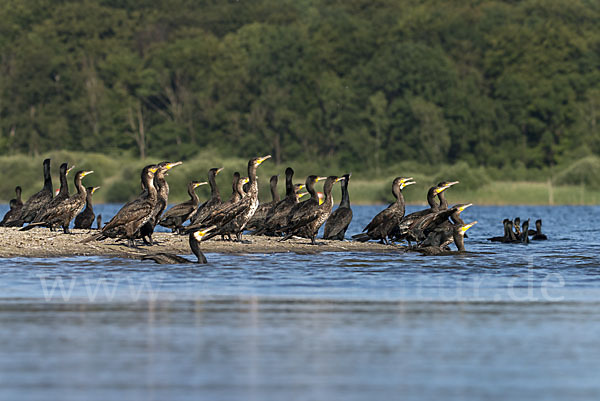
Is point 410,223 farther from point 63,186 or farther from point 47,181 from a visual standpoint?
point 47,181

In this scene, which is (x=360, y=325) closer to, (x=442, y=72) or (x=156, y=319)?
(x=156, y=319)

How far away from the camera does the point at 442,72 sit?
300ft

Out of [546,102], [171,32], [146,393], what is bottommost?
[146,393]

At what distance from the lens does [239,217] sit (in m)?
23.5

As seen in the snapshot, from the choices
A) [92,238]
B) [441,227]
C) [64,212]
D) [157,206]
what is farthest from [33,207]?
[441,227]

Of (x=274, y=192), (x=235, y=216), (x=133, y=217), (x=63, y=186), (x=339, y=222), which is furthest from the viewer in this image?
(x=274, y=192)

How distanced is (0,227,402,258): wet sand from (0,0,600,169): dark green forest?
6348 centimetres

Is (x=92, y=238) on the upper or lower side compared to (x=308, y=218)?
lower

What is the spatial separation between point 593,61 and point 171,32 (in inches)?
1370

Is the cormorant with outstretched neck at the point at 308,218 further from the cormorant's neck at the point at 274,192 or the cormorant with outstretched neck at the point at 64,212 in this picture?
the cormorant's neck at the point at 274,192

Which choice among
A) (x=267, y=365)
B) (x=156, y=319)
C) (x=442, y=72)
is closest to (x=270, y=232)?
(x=156, y=319)

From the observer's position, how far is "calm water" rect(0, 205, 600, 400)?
934cm

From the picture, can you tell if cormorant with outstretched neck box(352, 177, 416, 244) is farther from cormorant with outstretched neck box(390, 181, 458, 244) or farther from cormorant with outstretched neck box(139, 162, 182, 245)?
cormorant with outstretched neck box(139, 162, 182, 245)

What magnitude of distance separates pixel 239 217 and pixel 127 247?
2.21 metres
